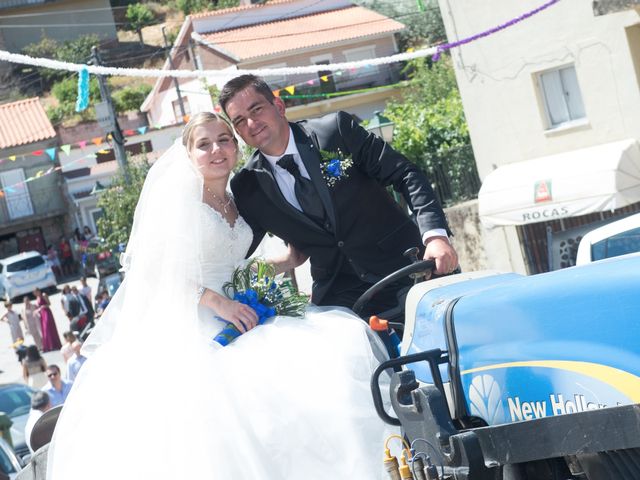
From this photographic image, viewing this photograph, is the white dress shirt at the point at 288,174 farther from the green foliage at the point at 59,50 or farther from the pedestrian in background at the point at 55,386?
the green foliage at the point at 59,50

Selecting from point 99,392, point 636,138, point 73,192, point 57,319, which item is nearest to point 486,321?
point 99,392

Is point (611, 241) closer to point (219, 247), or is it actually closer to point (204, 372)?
point (219, 247)

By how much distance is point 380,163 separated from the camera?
5160mm

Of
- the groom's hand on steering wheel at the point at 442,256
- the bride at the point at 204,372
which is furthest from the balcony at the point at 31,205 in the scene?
the groom's hand on steering wheel at the point at 442,256

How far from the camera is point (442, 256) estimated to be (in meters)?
4.32

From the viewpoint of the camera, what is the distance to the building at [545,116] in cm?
2106

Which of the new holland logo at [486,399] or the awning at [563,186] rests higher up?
the new holland logo at [486,399]

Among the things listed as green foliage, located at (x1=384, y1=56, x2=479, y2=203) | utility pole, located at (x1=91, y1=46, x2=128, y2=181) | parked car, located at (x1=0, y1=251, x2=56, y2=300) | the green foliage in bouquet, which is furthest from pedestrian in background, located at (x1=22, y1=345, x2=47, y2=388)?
parked car, located at (x1=0, y1=251, x2=56, y2=300)

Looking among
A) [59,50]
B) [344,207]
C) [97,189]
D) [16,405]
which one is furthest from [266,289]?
[59,50]

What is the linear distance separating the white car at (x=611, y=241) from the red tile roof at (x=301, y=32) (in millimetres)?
41816

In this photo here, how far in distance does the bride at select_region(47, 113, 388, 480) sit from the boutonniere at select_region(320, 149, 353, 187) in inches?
17.9

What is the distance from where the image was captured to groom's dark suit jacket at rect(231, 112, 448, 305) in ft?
16.8

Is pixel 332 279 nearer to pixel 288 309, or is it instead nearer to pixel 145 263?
pixel 288 309

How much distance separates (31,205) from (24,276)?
16197 millimetres
